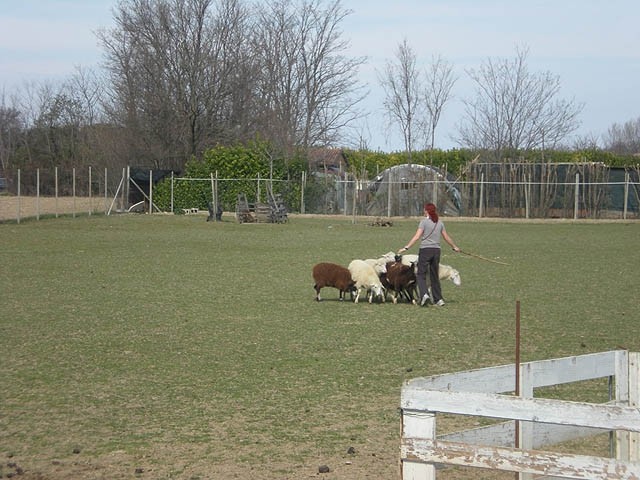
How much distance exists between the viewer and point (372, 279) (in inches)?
663

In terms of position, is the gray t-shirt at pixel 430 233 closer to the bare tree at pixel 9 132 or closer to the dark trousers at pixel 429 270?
the dark trousers at pixel 429 270

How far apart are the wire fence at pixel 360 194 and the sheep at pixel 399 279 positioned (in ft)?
89.5

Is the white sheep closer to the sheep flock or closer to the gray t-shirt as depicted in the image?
the sheep flock

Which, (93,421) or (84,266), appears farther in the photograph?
(84,266)

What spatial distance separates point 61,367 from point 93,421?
2490mm

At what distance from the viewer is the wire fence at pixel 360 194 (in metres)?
46.3

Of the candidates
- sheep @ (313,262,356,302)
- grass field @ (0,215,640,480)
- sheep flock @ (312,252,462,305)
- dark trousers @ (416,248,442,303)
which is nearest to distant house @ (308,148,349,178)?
grass field @ (0,215,640,480)

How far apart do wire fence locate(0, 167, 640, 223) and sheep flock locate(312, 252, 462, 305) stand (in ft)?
89.1

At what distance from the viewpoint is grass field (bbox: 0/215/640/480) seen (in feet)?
26.0

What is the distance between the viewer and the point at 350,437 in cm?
829

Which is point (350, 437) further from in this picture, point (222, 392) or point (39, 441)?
point (39, 441)

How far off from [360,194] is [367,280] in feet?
108

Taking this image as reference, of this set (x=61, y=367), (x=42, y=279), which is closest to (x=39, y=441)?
(x=61, y=367)

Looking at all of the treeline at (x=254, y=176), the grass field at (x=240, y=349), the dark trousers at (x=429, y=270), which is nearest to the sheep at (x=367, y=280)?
the grass field at (x=240, y=349)
